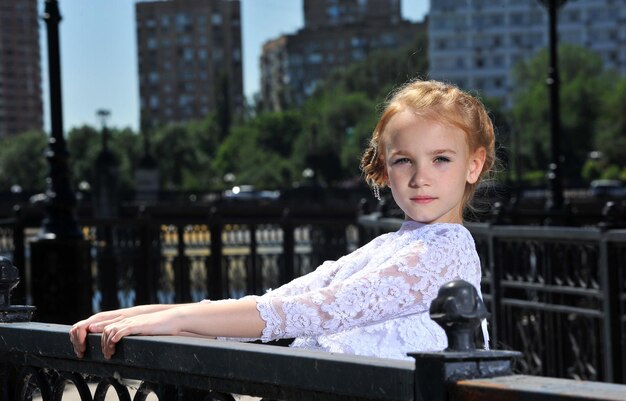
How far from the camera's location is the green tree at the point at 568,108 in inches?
4518

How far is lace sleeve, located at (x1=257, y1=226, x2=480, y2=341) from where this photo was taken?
3.26 m

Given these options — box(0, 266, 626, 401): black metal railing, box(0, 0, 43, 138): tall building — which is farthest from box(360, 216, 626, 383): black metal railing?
box(0, 0, 43, 138): tall building

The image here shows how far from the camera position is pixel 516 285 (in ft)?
35.3

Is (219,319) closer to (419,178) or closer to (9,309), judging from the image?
(419,178)

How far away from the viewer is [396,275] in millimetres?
3285

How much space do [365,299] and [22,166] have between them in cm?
12020

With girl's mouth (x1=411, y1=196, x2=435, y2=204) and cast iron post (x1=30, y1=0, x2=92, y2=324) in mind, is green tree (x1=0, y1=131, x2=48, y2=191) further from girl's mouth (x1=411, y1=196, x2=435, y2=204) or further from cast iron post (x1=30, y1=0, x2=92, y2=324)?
girl's mouth (x1=411, y1=196, x2=435, y2=204)

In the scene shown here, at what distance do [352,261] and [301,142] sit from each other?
137m

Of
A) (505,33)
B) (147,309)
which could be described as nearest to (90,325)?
(147,309)

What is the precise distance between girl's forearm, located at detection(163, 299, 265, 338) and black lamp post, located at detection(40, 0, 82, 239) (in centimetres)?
1112

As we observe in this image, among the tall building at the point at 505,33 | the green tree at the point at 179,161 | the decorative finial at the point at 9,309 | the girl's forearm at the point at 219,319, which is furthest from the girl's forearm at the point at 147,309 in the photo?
the tall building at the point at 505,33

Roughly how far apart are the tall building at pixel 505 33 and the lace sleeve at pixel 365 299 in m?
167

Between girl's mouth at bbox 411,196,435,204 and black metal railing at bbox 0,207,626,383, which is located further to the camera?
black metal railing at bbox 0,207,626,383

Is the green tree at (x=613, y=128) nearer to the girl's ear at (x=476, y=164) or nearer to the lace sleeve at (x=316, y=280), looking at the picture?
the girl's ear at (x=476, y=164)
